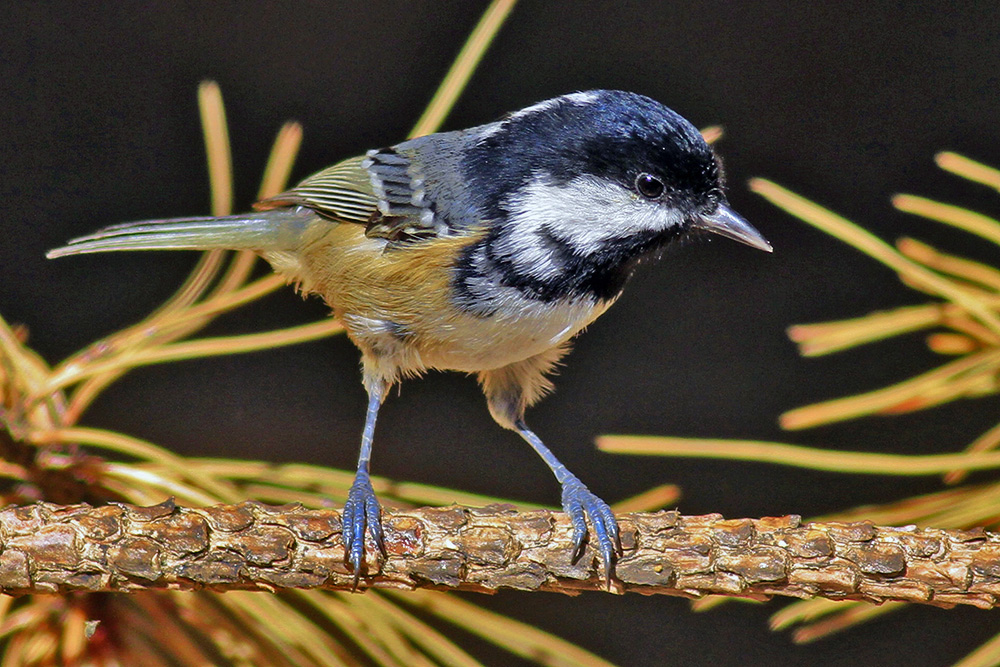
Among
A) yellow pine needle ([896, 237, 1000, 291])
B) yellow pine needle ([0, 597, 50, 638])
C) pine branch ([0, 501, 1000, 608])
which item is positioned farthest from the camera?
yellow pine needle ([896, 237, 1000, 291])

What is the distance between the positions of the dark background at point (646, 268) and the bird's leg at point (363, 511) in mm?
246

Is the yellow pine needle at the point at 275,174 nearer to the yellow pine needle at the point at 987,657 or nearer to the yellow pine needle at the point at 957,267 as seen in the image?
the yellow pine needle at the point at 957,267

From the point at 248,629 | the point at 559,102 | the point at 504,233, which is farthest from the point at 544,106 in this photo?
the point at 248,629

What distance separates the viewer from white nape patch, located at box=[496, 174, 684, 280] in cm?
72

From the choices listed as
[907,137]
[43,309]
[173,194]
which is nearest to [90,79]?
[173,194]

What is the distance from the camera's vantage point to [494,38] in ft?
3.08

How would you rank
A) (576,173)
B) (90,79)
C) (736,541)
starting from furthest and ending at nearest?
(90,79) → (576,173) → (736,541)

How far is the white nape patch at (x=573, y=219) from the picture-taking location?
719 mm

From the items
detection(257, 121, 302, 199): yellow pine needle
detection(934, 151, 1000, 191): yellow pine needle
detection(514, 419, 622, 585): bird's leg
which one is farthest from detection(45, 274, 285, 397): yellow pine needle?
detection(934, 151, 1000, 191): yellow pine needle

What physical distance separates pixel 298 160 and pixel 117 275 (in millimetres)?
244

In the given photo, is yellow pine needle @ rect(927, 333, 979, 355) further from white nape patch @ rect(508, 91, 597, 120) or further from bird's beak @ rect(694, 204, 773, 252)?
white nape patch @ rect(508, 91, 597, 120)

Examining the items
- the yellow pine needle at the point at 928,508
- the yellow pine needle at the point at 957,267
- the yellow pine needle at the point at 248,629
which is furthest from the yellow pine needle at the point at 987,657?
the yellow pine needle at the point at 248,629

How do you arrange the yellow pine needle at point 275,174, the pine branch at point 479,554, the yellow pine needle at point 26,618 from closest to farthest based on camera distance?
the pine branch at point 479,554, the yellow pine needle at point 26,618, the yellow pine needle at point 275,174

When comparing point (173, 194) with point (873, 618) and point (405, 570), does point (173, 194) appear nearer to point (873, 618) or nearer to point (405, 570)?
point (405, 570)
